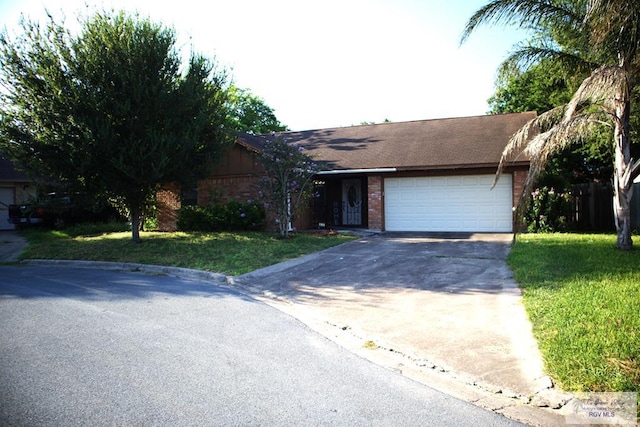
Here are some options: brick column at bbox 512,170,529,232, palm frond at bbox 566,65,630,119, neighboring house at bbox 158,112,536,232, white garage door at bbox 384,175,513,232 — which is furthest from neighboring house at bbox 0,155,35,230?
palm frond at bbox 566,65,630,119

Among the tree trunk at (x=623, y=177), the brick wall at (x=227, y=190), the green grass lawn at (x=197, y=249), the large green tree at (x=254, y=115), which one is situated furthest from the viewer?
the large green tree at (x=254, y=115)

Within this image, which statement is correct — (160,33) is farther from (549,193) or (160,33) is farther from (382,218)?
(549,193)

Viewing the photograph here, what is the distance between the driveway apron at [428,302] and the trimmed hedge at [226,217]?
5.44 metres

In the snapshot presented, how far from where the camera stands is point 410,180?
17.0 metres

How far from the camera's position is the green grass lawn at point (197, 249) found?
1102 cm

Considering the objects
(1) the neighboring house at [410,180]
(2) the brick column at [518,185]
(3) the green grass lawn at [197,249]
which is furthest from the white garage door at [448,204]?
(3) the green grass lawn at [197,249]

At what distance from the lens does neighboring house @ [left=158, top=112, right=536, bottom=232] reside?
15.9m

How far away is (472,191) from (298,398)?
13.7 m

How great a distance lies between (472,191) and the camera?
52.9 ft

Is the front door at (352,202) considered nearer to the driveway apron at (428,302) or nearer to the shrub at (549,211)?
the shrub at (549,211)

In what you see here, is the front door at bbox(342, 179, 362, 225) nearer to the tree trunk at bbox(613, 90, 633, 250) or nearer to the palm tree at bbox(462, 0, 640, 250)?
the palm tree at bbox(462, 0, 640, 250)

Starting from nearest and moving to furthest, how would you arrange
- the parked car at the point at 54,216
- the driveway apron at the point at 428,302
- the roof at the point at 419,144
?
the driveway apron at the point at 428,302 → the roof at the point at 419,144 → the parked car at the point at 54,216

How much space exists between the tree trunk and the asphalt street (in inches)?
329

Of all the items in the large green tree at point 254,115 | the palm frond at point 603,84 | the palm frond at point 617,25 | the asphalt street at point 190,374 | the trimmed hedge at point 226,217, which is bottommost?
the asphalt street at point 190,374
